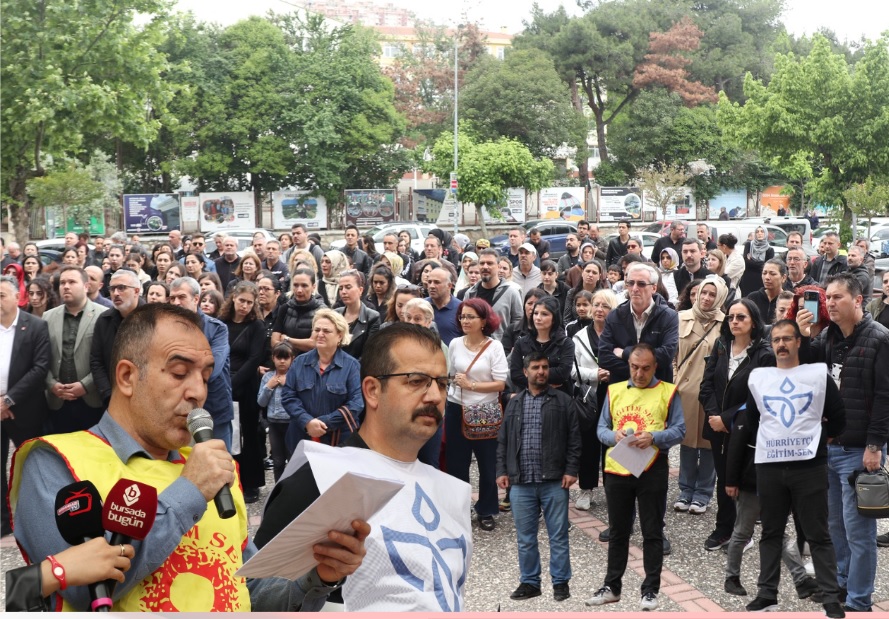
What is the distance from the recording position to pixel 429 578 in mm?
2535

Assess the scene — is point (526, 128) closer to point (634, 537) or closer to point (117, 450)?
point (634, 537)

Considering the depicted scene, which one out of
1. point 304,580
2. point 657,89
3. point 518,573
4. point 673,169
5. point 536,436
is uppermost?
point 657,89

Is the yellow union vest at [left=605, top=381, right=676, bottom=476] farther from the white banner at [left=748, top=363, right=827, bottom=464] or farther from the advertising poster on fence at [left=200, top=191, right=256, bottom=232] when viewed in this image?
the advertising poster on fence at [left=200, top=191, right=256, bottom=232]

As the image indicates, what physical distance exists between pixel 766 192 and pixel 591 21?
1295cm

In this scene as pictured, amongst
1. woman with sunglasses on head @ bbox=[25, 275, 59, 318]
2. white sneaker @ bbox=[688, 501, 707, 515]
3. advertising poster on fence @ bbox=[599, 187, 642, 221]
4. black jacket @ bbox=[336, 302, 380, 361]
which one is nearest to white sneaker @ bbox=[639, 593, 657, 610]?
white sneaker @ bbox=[688, 501, 707, 515]

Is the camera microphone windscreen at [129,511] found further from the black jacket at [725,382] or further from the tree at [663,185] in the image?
the tree at [663,185]

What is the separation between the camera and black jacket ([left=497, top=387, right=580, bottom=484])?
5703 millimetres

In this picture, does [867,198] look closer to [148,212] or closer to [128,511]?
[128,511]

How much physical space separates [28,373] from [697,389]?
5044mm

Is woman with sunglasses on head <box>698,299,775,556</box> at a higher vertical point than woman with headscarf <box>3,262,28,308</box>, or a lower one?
lower

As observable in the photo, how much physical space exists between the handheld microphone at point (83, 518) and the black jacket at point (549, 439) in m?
4.10

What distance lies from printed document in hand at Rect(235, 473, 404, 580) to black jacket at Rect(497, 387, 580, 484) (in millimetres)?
3734

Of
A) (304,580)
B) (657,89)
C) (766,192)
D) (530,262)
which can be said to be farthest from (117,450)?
(766,192)

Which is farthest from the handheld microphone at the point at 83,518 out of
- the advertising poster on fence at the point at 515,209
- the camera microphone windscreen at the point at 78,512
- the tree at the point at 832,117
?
the advertising poster on fence at the point at 515,209
